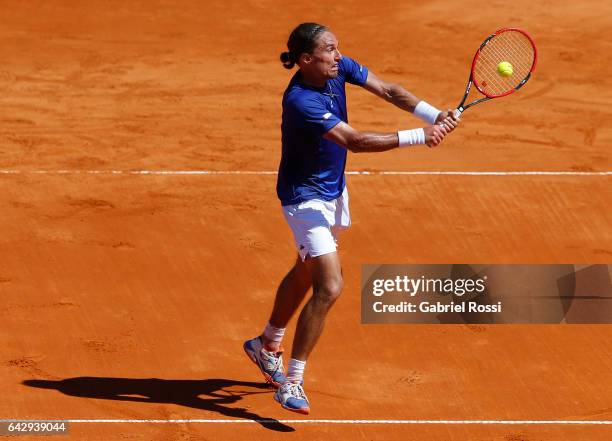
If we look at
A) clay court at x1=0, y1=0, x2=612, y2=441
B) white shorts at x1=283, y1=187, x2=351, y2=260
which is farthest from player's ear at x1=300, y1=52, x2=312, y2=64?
clay court at x1=0, y1=0, x2=612, y2=441

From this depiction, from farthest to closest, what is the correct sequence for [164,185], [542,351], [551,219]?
[164,185] → [551,219] → [542,351]

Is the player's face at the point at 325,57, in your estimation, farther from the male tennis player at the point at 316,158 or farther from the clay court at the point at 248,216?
the clay court at the point at 248,216

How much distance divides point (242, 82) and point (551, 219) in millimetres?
5359

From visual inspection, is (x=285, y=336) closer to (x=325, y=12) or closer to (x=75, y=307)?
(x=75, y=307)

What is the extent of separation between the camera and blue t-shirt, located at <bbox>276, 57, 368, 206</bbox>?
817 cm

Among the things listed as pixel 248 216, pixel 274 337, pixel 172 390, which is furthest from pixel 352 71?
pixel 248 216

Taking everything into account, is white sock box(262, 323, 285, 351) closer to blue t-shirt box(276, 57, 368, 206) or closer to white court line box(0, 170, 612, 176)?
blue t-shirt box(276, 57, 368, 206)

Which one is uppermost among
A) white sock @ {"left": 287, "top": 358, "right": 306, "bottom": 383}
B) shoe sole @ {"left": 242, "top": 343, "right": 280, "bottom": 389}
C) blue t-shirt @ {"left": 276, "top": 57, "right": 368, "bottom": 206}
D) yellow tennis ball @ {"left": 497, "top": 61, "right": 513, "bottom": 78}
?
yellow tennis ball @ {"left": 497, "top": 61, "right": 513, "bottom": 78}

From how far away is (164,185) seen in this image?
493 inches

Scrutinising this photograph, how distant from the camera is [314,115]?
8.14 meters

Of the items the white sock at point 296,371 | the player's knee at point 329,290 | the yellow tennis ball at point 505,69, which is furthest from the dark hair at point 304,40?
the white sock at point 296,371

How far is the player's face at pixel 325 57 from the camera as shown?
26.9 ft

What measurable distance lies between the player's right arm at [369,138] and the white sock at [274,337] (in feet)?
4.67

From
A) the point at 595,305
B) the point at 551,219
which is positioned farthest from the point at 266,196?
the point at 595,305
